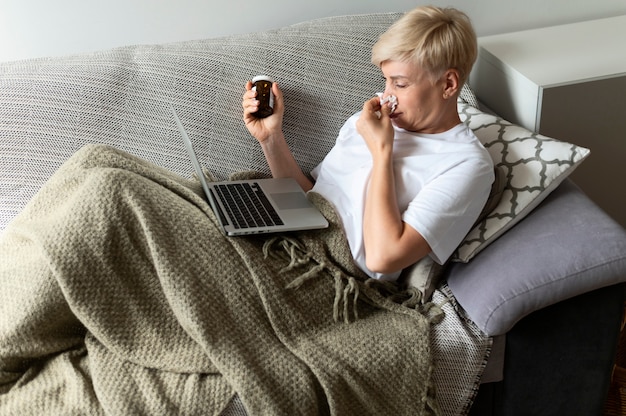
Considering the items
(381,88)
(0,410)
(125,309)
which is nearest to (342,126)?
(381,88)

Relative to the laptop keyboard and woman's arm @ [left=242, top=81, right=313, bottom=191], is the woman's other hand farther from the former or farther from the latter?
the laptop keyboard

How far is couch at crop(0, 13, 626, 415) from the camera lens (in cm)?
159

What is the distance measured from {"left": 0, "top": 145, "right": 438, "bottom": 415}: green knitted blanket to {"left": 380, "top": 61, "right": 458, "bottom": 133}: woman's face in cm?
38

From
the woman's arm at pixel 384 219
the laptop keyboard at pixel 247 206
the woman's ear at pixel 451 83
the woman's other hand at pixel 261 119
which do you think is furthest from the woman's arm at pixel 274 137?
the woman's ear at pixel 451 83

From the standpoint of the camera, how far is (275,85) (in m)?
1.97

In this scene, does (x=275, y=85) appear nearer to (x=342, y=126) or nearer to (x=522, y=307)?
(x=342, y=126)

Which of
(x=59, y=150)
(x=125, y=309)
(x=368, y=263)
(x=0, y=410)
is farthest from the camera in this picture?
(x=59, y=150)

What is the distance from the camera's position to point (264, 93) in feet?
6.33

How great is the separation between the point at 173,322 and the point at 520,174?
2.78 ft

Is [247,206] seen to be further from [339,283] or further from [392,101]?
[392,101]

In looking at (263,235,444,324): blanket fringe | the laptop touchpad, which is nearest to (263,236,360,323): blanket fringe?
(263,235,444,324): blanket fringe

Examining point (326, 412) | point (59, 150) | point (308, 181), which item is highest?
point (59, 150)

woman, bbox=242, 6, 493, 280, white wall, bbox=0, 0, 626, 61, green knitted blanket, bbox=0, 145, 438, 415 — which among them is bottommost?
green knitted blanket, bbox=0, 145, 438, 415

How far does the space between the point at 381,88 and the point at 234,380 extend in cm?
97
